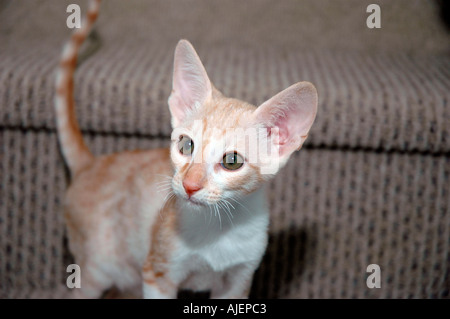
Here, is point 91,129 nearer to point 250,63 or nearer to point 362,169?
point 250,63

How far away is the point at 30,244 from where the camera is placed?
116cm

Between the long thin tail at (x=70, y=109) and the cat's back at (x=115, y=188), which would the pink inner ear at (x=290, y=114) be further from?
the long thin tail at (x=70, y=109)

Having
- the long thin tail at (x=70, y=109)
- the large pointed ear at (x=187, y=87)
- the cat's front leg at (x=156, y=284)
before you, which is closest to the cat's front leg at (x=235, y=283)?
the cat's front leg at (x=156, y=284)

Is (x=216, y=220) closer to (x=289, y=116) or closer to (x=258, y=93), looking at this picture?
(x=289, y=116)

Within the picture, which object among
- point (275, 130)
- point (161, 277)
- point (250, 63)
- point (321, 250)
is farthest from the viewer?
point (250, 63)

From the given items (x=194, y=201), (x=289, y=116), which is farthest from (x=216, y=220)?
(x=289, y=116)

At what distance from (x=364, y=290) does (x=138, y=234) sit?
1.98 ft

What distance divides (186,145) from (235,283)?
341 millimetres

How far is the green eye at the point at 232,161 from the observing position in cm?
71

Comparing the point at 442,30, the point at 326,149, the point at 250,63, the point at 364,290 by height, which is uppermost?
the point at 442,30

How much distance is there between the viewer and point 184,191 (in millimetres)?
699

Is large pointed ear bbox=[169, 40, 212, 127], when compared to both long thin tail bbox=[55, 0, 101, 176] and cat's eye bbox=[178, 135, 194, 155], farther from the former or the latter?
long thin tail bbox=[55, 0, 101, 176]

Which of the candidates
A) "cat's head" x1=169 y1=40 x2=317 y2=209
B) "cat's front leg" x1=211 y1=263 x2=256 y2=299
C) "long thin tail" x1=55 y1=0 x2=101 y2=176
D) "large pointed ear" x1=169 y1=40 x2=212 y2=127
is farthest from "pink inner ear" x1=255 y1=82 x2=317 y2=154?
"long thin tail" x1=55 y1=0 x2=101 y2=176
